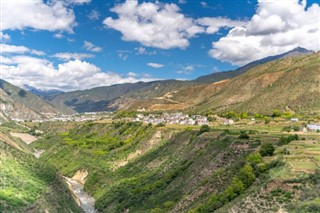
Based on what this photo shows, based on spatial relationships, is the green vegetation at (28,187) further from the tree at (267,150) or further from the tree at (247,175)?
the tree at (267,150)

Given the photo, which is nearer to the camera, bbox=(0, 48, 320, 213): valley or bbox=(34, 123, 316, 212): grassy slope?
bbox=(0, 48, 320, 213): valley

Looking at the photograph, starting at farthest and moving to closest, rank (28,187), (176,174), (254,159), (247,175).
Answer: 1. (176,174)
2. (28,187)
3. (254,159)
4. (247,175)

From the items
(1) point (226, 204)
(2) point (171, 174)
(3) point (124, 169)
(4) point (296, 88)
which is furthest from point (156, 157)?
(4) point (296, 88)

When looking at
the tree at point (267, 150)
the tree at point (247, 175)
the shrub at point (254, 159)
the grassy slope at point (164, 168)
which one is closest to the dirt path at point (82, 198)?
the grassy slope at point (164, 168)

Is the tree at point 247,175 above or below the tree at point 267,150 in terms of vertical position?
below

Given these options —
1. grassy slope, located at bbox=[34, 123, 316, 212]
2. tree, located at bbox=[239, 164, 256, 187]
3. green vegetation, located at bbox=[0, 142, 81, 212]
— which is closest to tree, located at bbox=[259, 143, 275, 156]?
grassy slope, located at bbox=[34, 123, 316, 212]

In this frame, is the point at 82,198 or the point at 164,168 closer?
the point at 164,168

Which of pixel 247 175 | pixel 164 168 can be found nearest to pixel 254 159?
pixel 247 175

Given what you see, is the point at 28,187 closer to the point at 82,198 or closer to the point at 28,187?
the point at 28,187

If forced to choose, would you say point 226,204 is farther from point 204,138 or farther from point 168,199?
point 204,138

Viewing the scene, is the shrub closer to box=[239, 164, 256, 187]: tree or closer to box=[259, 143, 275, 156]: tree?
box=[239, 164, 256, 187]: tree
